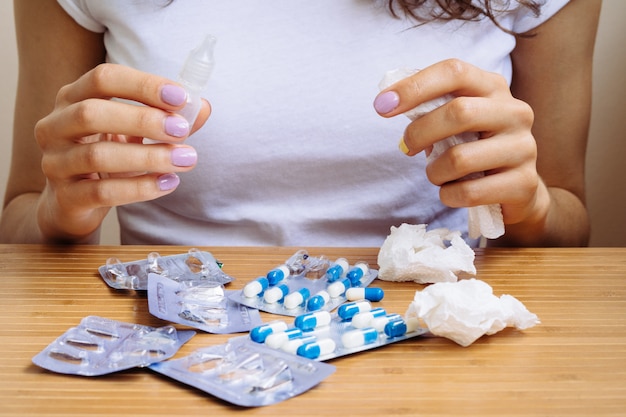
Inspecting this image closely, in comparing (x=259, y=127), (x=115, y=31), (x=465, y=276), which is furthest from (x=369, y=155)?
(x=115, y=31)

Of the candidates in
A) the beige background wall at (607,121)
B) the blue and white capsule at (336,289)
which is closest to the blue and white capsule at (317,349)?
the blue and white capsule at (336,289)

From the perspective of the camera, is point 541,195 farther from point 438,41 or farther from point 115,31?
point 115,31

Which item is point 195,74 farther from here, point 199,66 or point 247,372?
point 247,372

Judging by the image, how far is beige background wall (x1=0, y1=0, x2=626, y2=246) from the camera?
131cm

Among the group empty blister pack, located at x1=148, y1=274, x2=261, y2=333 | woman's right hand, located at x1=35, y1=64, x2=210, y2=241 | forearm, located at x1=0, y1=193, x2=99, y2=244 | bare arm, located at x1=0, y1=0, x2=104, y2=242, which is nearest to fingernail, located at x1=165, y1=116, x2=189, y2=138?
woman's right hand, located at x1=35, y1=64, x2=210, y2=241

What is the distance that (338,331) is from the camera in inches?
20.6

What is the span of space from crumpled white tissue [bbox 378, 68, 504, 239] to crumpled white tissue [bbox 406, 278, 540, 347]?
0.16 metres

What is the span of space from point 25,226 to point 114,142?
0.91 feet

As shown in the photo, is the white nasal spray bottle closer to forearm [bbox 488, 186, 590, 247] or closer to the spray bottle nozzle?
the spray bottle nozzle

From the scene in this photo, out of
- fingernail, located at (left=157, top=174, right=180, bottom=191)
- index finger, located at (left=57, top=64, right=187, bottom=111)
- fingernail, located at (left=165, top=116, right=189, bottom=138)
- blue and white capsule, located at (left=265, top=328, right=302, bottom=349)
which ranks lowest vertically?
blue and white capsule, located at (left=265, top=328, right=302, bottom=349)

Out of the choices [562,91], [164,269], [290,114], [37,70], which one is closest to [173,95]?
[164,269]

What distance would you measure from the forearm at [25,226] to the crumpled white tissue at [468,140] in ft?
1.21

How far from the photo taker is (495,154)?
64cm

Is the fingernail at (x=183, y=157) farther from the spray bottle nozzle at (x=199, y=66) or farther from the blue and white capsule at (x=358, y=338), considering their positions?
the blue and white capsule at (x=358, y=338)
